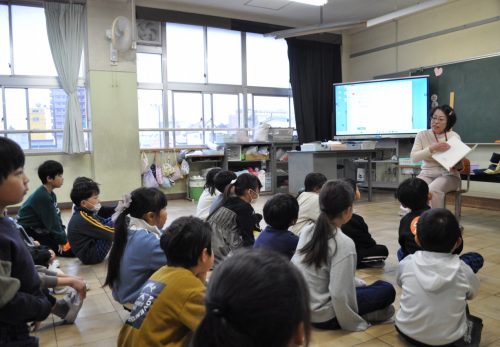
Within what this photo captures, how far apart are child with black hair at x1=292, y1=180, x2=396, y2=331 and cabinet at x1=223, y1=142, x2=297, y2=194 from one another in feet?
15.8

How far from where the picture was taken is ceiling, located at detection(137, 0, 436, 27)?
6.32 metres

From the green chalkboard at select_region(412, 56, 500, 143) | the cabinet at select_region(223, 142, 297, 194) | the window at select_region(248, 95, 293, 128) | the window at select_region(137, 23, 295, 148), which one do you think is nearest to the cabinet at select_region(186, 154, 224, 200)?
the cabinet at select_region(223, 142, 297, 194)

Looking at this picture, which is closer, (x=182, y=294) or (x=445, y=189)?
(x=182, y=294)

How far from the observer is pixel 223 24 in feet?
22.0

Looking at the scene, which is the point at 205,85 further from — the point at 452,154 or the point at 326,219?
the point at 326,219

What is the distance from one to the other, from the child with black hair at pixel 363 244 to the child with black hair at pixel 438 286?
3.71ft

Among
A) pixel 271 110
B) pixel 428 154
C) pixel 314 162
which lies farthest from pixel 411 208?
pixel 271 110

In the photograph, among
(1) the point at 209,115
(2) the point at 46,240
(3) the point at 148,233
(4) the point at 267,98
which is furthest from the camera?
(4) the point at 267,98

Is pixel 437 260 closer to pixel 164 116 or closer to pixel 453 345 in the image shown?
pixel 453 345

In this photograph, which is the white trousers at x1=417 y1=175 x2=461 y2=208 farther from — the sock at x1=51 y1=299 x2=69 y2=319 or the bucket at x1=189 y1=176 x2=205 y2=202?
the bucket at x1=189 y1=176 x2=205 y2=202

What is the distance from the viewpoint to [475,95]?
543 cm

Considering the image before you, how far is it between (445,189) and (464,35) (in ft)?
11.5

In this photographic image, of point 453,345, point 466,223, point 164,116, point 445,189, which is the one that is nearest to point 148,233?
point 453,345

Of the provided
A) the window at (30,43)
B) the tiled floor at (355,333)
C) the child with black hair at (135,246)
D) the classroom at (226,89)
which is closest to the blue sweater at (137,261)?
the child with black hair at (135,246)
